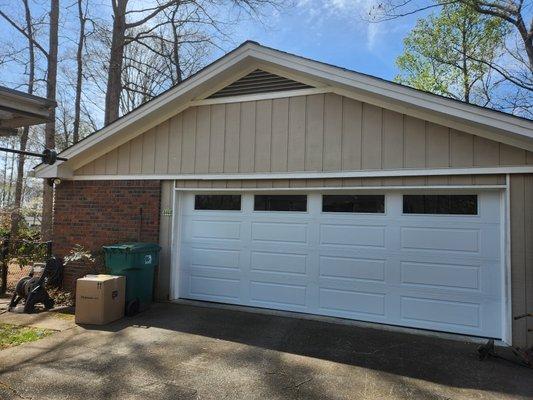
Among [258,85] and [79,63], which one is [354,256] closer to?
[258,85]

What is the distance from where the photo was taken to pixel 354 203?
22.4ft

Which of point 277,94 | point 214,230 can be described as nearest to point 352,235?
point 214,230

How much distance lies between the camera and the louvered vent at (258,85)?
23.6 ft

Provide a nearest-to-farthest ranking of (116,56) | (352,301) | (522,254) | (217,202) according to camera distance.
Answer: (522,254)
(352,301)
(217,202)
(116,56)

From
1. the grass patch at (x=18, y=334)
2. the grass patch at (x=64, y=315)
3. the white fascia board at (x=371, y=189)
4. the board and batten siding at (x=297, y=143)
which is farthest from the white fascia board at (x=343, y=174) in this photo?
the grass patch at (x=18, y=334)

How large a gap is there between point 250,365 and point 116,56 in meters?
14.9

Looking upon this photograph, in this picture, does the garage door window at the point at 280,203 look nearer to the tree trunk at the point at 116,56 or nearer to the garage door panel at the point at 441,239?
the garage door panel at the point at 441,239

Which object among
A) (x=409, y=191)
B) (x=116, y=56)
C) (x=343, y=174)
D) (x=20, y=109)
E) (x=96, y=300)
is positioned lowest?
(x=96, y=300)

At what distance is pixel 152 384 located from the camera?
434cm

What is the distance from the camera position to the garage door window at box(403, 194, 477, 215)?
20.3ft

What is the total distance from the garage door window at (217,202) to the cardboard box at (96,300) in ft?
6.85

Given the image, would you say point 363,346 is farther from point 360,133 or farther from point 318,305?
point 360,133

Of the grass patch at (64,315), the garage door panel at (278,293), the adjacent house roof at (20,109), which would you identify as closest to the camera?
the adjacent house roof at (20,109)

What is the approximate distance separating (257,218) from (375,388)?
3754mm
